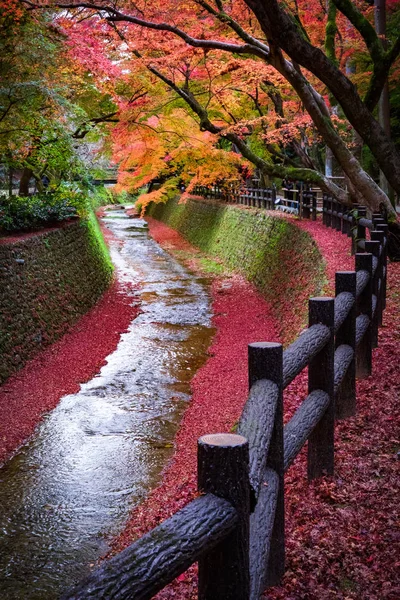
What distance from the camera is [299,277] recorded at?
14969mm

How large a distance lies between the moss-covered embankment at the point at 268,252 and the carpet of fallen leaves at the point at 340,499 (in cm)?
373

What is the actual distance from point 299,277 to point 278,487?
12103 mm

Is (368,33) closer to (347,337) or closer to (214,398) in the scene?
(214,398)

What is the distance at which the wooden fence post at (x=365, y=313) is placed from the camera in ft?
21.0

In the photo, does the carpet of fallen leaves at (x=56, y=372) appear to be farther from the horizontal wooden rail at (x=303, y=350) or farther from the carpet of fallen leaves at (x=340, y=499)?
the horizontal wooden rail at (x=303, y=350)

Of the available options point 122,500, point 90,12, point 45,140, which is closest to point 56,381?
point 122,500

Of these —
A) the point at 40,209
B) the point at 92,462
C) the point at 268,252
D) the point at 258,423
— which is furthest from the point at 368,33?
the point at 258,423

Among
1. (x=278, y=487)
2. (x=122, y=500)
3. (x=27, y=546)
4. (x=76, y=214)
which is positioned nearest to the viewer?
(x=278, y=487)

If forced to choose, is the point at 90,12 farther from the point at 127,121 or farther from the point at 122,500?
the point at 122,500

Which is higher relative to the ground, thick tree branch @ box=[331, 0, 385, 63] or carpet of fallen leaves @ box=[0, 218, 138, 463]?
thick tree branch @ box=[331, 0, 385, 63]

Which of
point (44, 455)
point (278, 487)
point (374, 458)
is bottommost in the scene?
point (44, 455)

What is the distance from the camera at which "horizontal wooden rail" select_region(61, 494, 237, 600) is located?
5.42 feet

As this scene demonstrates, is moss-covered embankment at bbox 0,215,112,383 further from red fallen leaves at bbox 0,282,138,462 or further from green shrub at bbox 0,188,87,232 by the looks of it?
green shrub at bbox 0,188,87,232

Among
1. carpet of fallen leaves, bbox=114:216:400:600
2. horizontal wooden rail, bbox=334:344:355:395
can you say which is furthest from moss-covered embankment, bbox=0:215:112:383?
horizontal wooden rail, bbox=334:344:355:395
